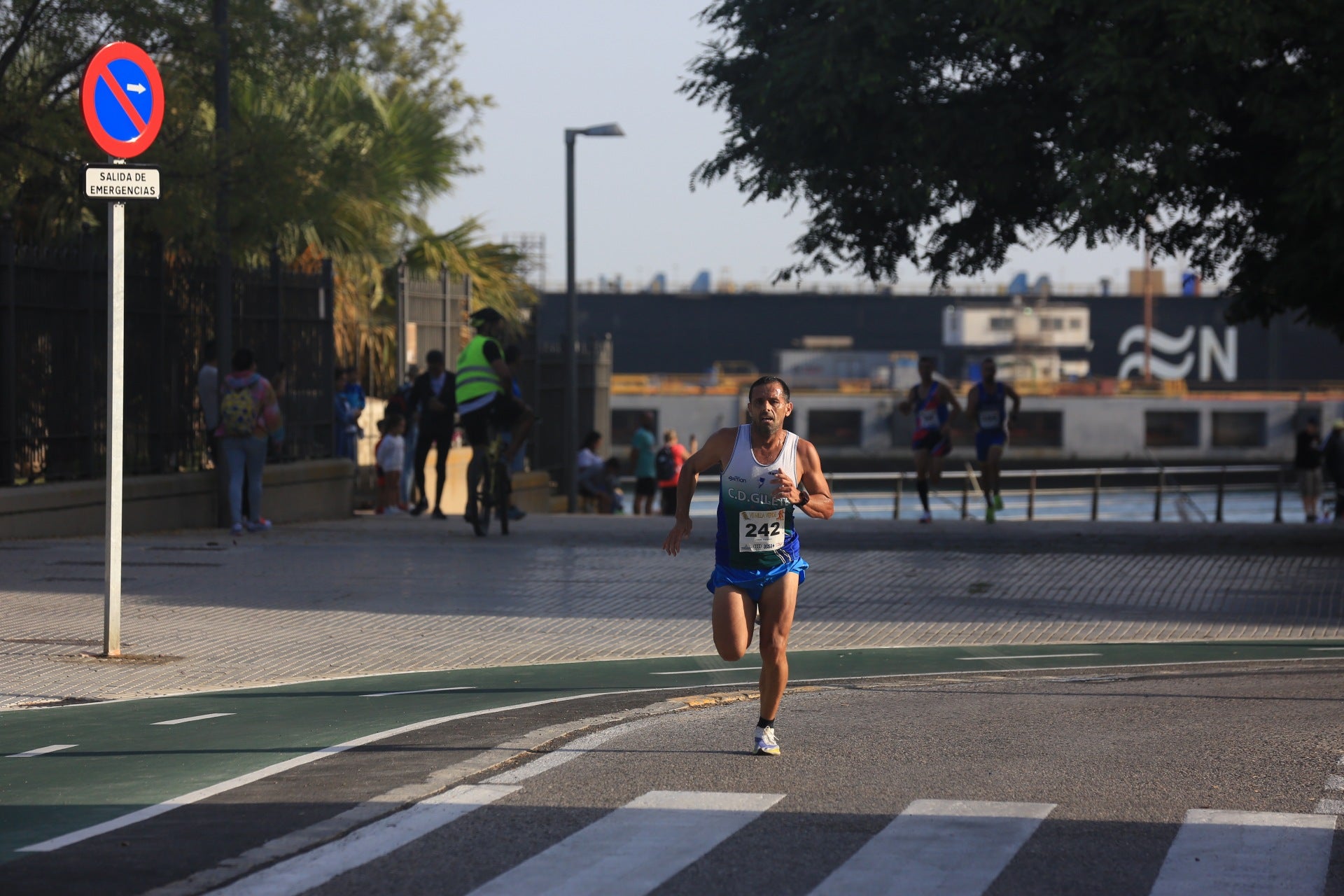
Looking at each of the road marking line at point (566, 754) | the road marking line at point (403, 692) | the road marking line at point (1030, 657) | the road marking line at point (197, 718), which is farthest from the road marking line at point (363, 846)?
the road marking line at point (1030, 657)

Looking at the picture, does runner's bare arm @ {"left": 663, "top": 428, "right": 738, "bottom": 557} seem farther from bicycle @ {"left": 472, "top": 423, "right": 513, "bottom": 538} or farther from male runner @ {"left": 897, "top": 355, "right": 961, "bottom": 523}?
male runner @ {"left": 897, "top": 355, "right": 961, "bottom": 523}

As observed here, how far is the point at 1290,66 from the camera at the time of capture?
1516 cm

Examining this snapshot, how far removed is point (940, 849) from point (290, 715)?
3.61 meters

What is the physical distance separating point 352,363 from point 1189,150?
1406cm

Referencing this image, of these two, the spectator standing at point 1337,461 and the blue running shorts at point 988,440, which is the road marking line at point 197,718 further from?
the spectator standing at point 1337,461

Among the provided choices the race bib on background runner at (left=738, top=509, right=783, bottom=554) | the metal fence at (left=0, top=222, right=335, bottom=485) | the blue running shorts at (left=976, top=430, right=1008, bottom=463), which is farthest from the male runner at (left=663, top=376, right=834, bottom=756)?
Answer: the blue running shorts at (left=976, top=430, right=1008, bottom=463)

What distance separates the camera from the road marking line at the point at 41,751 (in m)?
6.98

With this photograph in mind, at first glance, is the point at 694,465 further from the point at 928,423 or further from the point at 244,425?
the point at 928,423

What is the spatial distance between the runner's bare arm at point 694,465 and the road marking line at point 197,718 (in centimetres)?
232

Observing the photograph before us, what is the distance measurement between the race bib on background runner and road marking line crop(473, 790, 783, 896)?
103 centimetres

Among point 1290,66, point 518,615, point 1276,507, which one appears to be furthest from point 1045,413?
point 518,615

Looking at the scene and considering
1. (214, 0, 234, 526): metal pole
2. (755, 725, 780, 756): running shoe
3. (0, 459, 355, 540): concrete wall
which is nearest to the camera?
(755, 725, 780, 756): running shoe

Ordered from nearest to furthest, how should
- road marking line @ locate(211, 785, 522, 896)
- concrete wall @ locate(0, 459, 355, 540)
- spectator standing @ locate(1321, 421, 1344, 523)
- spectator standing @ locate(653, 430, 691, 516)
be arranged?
road marking line @ locate(211, 785, 522, 896)
concrete wall @ locate(0, 459, 355, 540)
spectator standing @ locate(1321, 421, 1344, 523)
spectator standing @ locate(653, 430, 691, 516)

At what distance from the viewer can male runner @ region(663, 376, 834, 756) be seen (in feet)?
22.2
